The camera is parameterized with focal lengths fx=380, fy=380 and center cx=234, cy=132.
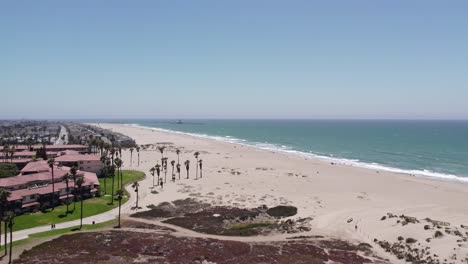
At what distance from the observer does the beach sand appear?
6012 cm

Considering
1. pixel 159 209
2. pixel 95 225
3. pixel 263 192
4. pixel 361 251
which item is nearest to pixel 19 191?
pixel 95 225

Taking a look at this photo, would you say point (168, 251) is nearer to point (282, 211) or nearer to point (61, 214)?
point (61, 214)

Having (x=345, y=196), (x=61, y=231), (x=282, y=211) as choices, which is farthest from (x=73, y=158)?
(x=345, y=196)

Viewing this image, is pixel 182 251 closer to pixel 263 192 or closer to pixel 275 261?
pixel 275 261

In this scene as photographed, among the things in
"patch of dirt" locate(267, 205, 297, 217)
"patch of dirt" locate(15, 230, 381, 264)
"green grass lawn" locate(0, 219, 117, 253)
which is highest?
"patch of dirt" locate(15, 230, 381, 264)

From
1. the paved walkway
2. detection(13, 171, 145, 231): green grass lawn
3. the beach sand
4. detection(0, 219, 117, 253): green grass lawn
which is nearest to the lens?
detection(0, 219, 117, 253): green grass lawn

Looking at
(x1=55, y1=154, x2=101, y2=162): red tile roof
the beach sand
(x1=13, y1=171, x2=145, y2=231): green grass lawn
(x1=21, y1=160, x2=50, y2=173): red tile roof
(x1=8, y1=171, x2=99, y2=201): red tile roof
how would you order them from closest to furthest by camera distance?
the beach sand < (x1=13, y1=171, x2=145, y2=231): green grass lawn < (x1=8, y1=171, x2=99, y2=201): red tile roof < (x1=21, y1=160, x2=50, y2=173): red tile roof < (x1=55, y1=154, x2=101, y2=162): red tile roof

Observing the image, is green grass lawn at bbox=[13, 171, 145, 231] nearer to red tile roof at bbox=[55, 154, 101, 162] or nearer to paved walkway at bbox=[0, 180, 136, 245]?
paved walkway at bbox=[0, 180, 136, 245]

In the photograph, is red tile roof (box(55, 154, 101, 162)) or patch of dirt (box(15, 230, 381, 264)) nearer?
patch of dirt (box(15, 230, 381, 264))

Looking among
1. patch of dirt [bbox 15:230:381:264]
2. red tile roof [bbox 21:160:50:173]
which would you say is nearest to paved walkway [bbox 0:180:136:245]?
patch of dirt [bbox 15:230:381:264]

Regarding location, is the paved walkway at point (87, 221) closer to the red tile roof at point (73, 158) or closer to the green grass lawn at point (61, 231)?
the green grass lawn at point (61, 231)

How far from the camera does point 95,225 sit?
A: 6391 cm

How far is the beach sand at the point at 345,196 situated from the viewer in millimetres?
60125

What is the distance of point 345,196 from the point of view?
87812 mm
